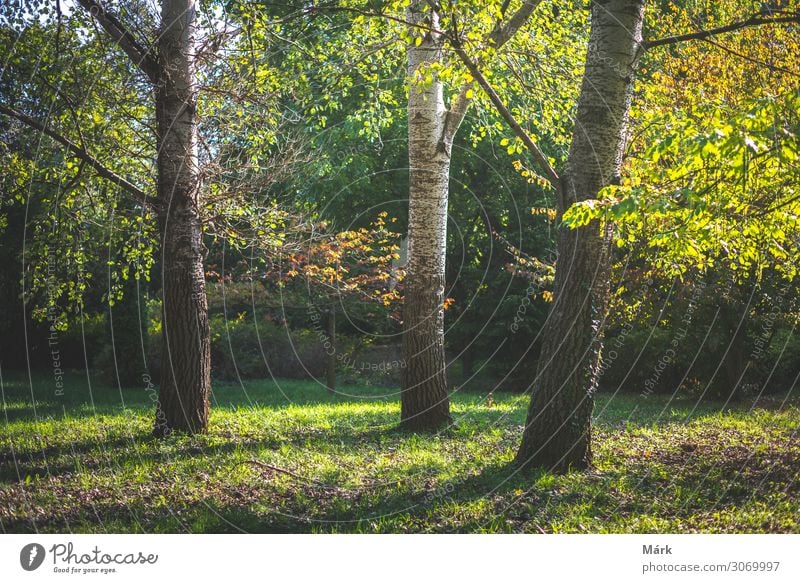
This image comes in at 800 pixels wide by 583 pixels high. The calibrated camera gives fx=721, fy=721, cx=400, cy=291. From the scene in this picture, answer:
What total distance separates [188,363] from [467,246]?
1319cm

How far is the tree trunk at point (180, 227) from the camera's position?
8195 mm

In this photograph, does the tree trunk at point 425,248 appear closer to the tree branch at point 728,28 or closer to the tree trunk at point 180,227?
the tree trunk at point 180,227

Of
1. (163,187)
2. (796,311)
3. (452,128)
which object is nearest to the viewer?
(163,187)

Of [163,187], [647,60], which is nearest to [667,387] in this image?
[647,60]

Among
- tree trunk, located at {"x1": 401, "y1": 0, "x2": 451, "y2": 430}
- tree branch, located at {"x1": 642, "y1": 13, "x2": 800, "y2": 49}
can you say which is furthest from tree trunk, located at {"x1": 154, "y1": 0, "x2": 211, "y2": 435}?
tree branch, located at {"x1": 642, "y1": 13, "x2": 800, "y2": 49}

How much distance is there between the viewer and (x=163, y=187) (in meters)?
8.32

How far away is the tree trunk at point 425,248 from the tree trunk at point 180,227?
2596mm

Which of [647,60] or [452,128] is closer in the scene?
[452,128]

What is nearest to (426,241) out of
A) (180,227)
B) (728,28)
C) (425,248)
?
(425,248)

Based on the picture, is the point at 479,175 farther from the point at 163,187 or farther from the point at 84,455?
the point at 84,455

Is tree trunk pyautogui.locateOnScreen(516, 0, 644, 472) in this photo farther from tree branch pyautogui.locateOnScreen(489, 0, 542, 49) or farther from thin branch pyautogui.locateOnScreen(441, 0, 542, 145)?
tree branch pyautogui.locateOnScreen(489, 0, 542, 49)

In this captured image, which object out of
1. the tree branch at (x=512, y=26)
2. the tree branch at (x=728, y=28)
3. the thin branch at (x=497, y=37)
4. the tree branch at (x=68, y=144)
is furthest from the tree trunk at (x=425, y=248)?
the tree branch at (x=68, y=144)

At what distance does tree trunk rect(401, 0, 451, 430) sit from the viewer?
9.04 m

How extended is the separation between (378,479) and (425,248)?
10.7 ft
